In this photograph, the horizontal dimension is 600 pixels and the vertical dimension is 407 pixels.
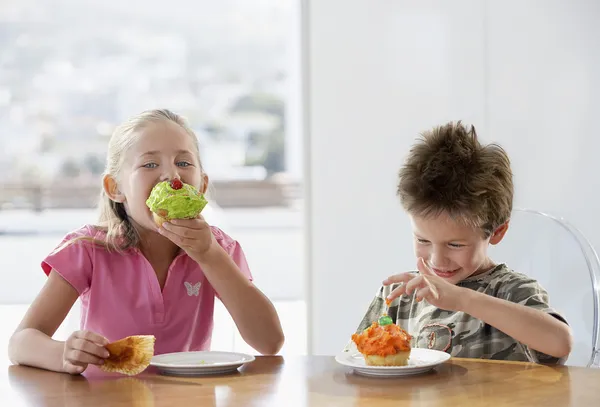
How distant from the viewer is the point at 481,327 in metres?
1.55

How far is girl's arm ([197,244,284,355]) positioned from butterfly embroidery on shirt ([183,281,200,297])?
4.0 inches

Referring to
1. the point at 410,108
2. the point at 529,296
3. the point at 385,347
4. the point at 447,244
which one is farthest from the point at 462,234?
the point at 410,108

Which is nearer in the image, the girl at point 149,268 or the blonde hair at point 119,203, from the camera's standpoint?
the girl at point 149,268

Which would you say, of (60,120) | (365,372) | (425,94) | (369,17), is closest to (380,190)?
(425,94)

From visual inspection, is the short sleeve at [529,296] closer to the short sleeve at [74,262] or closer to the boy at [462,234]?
the boy at [462,234]

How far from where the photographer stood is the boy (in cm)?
152

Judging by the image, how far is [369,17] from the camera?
2830mm

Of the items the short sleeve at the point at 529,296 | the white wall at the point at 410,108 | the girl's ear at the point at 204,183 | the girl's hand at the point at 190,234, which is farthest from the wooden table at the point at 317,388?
the white wall at the point at 410,108

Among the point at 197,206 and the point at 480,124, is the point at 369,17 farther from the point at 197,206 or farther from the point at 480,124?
the point at 197,206

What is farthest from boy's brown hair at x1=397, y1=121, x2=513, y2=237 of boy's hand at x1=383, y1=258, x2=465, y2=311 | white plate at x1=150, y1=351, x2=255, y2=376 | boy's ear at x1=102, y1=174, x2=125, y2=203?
boy's ear at x1=102, y1=174, x2=125, y2=203

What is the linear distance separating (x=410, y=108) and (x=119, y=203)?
4.15 ft

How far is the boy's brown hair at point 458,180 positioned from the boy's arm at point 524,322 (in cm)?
20

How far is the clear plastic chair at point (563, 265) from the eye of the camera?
191 cm

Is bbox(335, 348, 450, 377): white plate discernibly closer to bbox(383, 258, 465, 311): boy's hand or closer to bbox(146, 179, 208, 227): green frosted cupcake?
bbox(383, 258, 465, 311): boy's hand
